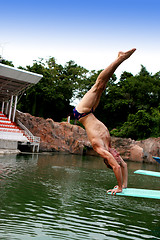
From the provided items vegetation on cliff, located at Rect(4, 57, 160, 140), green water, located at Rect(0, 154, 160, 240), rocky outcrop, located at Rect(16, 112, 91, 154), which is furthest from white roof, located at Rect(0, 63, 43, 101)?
green water, located at Rect(0, 154, 160, 240)

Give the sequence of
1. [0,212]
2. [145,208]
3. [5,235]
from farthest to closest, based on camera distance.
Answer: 1. [145,208]
2. [0,212]
3. [5,235]

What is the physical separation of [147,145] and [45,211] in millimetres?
23046

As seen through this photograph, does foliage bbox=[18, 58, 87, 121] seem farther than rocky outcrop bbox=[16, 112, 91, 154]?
Yes

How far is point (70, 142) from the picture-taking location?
2759 cm

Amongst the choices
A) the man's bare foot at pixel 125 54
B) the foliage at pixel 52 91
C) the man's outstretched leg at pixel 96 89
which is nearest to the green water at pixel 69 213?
the man's outstretched leg at pixel 96 89

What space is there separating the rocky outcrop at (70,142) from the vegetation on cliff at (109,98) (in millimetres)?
3776

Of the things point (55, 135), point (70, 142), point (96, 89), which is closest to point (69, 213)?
point (96, 89)

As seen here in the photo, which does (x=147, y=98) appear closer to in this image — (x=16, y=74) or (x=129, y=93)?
(x=129, y=93)

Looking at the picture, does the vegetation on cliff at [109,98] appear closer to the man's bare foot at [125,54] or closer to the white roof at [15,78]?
the white roof at [15,78]

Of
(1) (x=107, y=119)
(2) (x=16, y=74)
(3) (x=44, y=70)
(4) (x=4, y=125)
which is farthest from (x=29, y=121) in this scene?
(1) (x=107, y=119)

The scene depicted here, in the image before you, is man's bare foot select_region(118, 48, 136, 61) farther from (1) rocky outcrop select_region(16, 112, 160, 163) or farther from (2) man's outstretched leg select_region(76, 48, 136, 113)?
(1) rocky outcrop select_region(16, 112, 160, 163)

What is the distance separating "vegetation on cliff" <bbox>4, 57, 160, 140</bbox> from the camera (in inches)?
1245

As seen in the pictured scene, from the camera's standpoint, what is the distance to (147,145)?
2706cm

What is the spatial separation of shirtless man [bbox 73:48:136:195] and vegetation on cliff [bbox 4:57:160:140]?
27.0 metres
